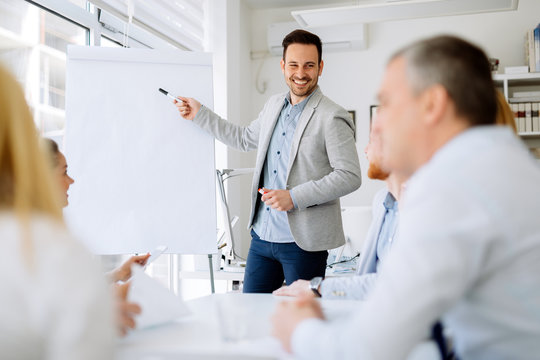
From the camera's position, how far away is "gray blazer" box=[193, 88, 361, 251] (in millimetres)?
2295

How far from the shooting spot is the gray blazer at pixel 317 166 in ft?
7.53

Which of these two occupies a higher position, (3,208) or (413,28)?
(413,28)

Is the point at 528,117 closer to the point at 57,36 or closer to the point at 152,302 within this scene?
the point at 57,36

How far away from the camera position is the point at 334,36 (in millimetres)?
5070

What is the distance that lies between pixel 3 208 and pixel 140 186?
1.80 meters

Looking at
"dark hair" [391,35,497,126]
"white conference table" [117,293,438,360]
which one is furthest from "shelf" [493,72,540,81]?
"dark hair" [391,35,497,126]

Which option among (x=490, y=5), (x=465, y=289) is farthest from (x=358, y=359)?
(x=490, y=5)

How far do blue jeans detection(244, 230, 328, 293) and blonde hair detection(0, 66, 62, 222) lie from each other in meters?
1.69

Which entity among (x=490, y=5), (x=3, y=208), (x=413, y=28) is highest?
(x=413, y=28)

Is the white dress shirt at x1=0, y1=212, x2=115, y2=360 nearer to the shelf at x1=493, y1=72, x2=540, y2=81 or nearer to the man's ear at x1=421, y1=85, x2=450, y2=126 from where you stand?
the man's ear at x1=421, y1=85, x2=450, y2=126

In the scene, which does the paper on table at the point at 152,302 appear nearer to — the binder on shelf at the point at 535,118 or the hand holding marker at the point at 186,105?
the hand holding marker at the point at 186,105

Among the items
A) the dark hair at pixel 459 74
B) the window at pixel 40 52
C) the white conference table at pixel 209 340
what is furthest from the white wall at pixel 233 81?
the dark hair at pixel 459 74

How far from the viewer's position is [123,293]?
1200mm

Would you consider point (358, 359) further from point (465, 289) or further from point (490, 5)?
point (490, 5)
